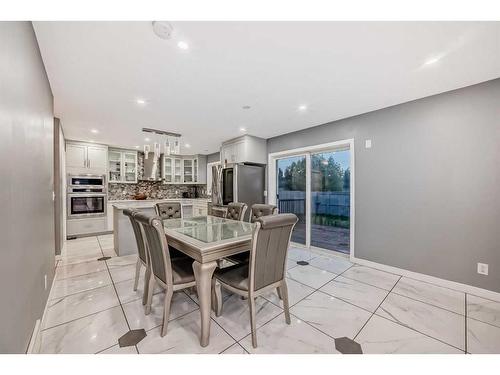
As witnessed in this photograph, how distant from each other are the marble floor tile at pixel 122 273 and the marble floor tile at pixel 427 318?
116 inches

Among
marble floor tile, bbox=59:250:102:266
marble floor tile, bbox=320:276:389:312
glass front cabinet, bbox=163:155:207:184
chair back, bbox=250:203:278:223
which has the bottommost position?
marble floor tile, bbox=320:276:389:312

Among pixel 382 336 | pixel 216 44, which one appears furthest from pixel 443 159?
pixel 216 44

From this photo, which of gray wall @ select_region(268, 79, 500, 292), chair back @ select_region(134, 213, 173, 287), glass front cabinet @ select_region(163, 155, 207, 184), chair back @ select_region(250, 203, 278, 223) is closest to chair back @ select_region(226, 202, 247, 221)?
chair back @ select_region(250, 203, 278, 223)

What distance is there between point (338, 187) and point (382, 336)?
2.42m

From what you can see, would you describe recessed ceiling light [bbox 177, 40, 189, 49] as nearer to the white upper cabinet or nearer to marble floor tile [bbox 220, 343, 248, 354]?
marble floor tile [bbox 220, 343, 248, 354]

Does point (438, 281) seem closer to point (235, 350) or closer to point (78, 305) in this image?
point (235, 350)

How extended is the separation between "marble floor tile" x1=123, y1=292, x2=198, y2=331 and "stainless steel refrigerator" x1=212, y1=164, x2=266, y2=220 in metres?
2.42

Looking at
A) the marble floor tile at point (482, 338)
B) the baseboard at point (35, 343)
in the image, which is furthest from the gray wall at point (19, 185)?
the marble floor tile at point (482, 338)

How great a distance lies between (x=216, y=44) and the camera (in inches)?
64.4

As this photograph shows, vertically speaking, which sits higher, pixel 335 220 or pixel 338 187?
pixel 338 187

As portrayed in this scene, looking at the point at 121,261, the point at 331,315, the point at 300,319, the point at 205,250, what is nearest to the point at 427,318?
the point at 331,315

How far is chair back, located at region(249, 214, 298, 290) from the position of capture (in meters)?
1.51
